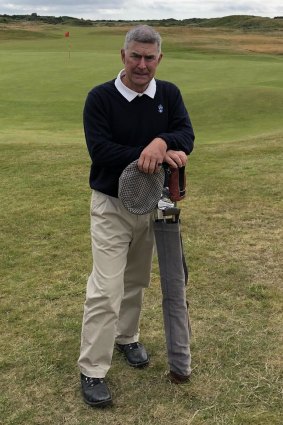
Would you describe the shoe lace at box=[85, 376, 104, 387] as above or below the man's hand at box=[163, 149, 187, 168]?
below

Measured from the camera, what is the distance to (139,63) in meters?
3.02

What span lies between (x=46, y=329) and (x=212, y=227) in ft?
9.43

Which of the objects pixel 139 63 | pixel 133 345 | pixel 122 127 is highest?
pixel 139 63

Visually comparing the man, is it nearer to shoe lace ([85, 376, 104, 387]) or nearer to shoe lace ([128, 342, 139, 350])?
shoe lace ([85, 376, 104, 387])

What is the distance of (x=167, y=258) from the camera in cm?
332

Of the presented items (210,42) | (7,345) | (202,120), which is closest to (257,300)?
(7,345)

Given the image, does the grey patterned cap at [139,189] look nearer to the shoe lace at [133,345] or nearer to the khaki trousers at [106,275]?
the khaki trousers at [106,275]

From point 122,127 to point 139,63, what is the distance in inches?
15.3

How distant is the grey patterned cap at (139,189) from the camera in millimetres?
3039

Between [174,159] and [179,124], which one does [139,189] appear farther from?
[179,124]

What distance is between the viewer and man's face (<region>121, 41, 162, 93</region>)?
3014 millimetres

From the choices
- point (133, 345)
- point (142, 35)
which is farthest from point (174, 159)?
point (133, 345)

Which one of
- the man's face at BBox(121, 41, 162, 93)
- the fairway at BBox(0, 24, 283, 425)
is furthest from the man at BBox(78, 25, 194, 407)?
the fairway at BBox(0, 24, 283, 425)

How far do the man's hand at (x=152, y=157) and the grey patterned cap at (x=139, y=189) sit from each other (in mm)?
56
